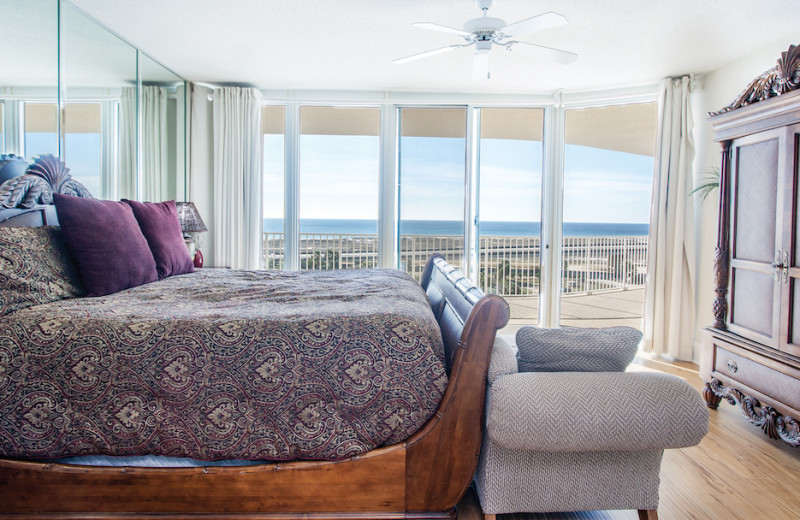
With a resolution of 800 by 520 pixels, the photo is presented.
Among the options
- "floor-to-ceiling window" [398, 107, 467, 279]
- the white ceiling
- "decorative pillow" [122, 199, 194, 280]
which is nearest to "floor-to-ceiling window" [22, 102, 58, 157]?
"decorative pillow" [122, 199, 194, 280]

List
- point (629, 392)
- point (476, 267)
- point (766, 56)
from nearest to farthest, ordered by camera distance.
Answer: point (629, 392) < point (766, 56) < point (476, 267)

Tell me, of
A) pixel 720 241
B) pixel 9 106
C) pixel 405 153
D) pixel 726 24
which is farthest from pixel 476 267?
pixel 9 106

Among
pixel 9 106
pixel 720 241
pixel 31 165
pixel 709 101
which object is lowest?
pixel 720 241

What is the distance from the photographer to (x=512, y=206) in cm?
576

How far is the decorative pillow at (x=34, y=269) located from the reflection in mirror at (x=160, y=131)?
69.0 inches

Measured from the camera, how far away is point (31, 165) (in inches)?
101

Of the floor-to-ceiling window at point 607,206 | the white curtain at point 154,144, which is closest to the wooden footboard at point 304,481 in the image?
the white curtain at point 154,144

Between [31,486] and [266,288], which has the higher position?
[266,288]

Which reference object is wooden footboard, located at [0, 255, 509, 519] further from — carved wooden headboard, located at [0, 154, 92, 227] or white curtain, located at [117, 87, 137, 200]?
white curtain, located at [117, 87, 137, 200]

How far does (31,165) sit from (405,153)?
11.0ft

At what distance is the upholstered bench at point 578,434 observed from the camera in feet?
5.14

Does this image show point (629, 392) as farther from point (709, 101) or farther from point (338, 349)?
point (709, 101)

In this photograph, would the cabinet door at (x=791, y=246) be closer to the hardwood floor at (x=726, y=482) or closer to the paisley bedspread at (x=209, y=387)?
the hardwood floor at (x=726, y=482)

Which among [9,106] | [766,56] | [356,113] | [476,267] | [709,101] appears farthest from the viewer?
[356,113]
